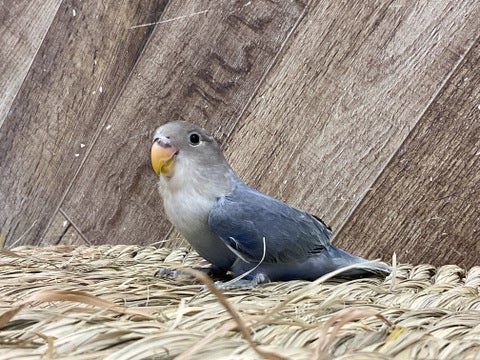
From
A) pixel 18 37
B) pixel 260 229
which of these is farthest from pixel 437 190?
pixel 18 37

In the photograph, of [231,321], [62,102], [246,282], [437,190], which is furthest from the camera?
[62,102]

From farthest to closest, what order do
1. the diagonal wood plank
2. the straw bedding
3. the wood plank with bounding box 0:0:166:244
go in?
the wood plank with bounding box 0:0:166:244 → the diagonal wood plank → the straw bedding

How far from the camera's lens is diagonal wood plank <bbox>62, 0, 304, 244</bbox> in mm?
931

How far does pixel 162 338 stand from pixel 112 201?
0.72m

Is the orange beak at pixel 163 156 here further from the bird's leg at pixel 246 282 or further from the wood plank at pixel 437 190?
the wood plank at pixel 437 190

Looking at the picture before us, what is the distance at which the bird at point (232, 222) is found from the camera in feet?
1.99

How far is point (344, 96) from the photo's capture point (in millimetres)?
874

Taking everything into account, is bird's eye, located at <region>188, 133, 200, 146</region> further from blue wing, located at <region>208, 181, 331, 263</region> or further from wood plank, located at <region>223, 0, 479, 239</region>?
wood plank, located at <region>223, 0, 479, 239</region>

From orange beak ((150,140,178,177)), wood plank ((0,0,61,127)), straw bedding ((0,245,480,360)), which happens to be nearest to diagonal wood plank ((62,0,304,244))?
wood plank ((0,0,61,127))

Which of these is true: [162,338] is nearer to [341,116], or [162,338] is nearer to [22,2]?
[341,116]

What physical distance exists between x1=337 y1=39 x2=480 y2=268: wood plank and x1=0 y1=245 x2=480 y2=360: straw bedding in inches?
10.5

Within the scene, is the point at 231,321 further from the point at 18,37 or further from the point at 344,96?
the point at 18,37

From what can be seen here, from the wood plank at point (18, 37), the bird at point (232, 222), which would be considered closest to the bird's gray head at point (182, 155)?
the bird at point (232, 222)

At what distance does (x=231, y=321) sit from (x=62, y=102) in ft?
2.62
